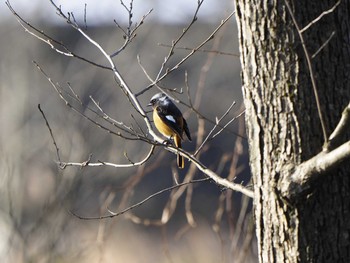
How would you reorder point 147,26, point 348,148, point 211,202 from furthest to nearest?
1. point 211,202
2. point 147,26
3. point 348,148

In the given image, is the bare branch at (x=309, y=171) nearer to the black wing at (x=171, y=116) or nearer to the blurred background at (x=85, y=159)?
the blurred background at (x=85, y=159)

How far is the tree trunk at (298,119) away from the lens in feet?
9.04

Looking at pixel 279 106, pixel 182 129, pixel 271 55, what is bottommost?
pixel 279 106

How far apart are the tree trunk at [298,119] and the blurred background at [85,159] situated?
0.28 m

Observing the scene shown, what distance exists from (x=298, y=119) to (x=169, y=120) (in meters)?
3.26

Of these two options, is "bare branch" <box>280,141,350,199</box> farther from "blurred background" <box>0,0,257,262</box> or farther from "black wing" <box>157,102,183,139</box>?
"black wing" <box>157,102,183,139</box>

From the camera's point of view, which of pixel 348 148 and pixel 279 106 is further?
pixel 279 106

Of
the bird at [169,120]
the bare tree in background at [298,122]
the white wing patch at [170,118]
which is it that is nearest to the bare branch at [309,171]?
the bare tree in background at [298,122]

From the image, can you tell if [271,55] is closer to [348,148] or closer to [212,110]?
[348,148]

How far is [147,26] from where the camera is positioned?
17.2m

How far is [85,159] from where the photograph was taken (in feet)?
24.7

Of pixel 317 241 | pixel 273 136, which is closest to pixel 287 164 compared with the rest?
pixel 273 136

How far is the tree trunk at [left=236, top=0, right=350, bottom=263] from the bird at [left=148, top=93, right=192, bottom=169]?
2.99m

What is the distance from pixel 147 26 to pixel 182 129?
11492 mm
